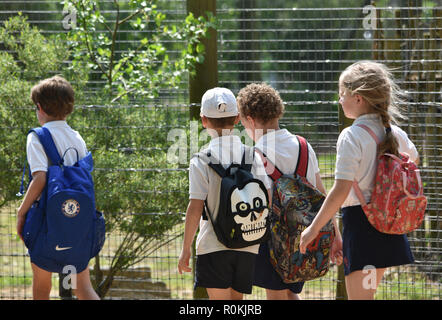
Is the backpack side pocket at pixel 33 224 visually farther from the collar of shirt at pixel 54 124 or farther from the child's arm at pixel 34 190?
the collar of shirt at pixel 54 124

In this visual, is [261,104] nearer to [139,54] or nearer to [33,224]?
[33,224]

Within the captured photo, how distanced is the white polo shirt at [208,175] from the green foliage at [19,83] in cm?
201

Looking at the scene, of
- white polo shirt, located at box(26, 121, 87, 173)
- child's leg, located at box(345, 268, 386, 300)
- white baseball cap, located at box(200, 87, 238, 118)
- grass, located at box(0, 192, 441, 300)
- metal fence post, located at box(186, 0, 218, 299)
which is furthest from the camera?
metal fence post, located at box(186, 0, 218, 299)

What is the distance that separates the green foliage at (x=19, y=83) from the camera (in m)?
4.52

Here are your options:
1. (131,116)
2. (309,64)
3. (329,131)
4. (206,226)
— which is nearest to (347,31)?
(309,64)

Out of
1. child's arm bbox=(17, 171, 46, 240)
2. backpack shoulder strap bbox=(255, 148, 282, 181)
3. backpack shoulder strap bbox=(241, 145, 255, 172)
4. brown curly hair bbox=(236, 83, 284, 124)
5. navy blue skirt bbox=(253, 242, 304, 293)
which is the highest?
brown curly hair bbox=(236, 83, 284, 124)

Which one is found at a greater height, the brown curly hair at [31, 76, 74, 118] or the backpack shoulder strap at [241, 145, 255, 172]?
the brown curly hair at [31, 76, 74, 118]

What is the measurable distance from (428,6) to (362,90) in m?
3.16

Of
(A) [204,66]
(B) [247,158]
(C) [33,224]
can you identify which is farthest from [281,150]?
(A) [204,66]

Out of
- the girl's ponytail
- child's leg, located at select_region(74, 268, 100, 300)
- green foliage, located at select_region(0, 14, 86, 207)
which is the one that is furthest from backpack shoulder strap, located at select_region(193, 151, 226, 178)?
green foliage, located at select_region(0, 14, 86, 207)

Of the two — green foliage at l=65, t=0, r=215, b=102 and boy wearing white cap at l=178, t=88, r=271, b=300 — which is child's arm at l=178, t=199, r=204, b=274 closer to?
boy wearing white cap at l=178, t=88, r=271, b=300

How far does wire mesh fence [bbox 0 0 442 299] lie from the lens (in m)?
4.45

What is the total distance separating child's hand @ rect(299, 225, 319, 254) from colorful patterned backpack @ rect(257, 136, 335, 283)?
0.16 metres

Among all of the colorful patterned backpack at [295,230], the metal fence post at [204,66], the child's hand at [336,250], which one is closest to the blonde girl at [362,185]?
the colorful patterned backpack at [295,230]
